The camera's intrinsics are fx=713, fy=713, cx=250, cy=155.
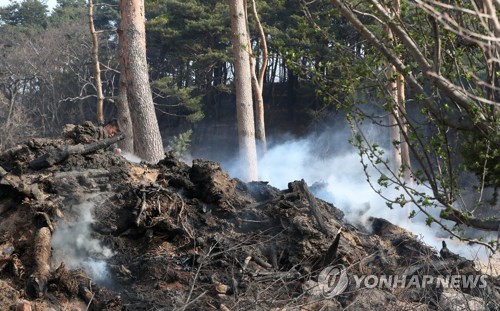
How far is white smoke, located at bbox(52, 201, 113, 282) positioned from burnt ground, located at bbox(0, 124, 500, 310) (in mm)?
12

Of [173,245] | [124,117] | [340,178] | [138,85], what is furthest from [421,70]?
[340,178]

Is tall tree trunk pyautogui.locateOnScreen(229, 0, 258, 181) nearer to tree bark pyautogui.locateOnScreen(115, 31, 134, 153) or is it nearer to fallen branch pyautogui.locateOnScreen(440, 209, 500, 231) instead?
tree bark pyautogui.locateOnScreen(115, 31, 134, 153)

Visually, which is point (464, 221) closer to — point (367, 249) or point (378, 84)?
point (378, 84)

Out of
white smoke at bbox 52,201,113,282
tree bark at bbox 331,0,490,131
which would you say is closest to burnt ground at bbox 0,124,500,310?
white smoke at bbox 52,201,113,282

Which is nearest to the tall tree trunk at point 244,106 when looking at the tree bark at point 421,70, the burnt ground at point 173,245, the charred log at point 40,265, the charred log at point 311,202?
the burnt ground at point 173,245

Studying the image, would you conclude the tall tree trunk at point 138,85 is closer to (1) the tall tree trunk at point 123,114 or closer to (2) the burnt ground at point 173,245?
(1) the tall tree trunk at point 123,114

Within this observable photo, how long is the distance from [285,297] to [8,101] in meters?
32.2

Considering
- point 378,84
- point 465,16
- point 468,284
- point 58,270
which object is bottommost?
point 468,284

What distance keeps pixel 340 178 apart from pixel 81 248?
662 inches

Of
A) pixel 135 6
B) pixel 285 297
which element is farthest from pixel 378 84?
pixel 135 6

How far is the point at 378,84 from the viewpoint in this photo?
5570mm

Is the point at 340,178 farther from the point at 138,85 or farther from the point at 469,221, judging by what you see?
the point at 469,221

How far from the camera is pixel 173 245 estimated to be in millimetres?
7641

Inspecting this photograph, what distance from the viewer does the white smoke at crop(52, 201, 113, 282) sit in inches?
277
